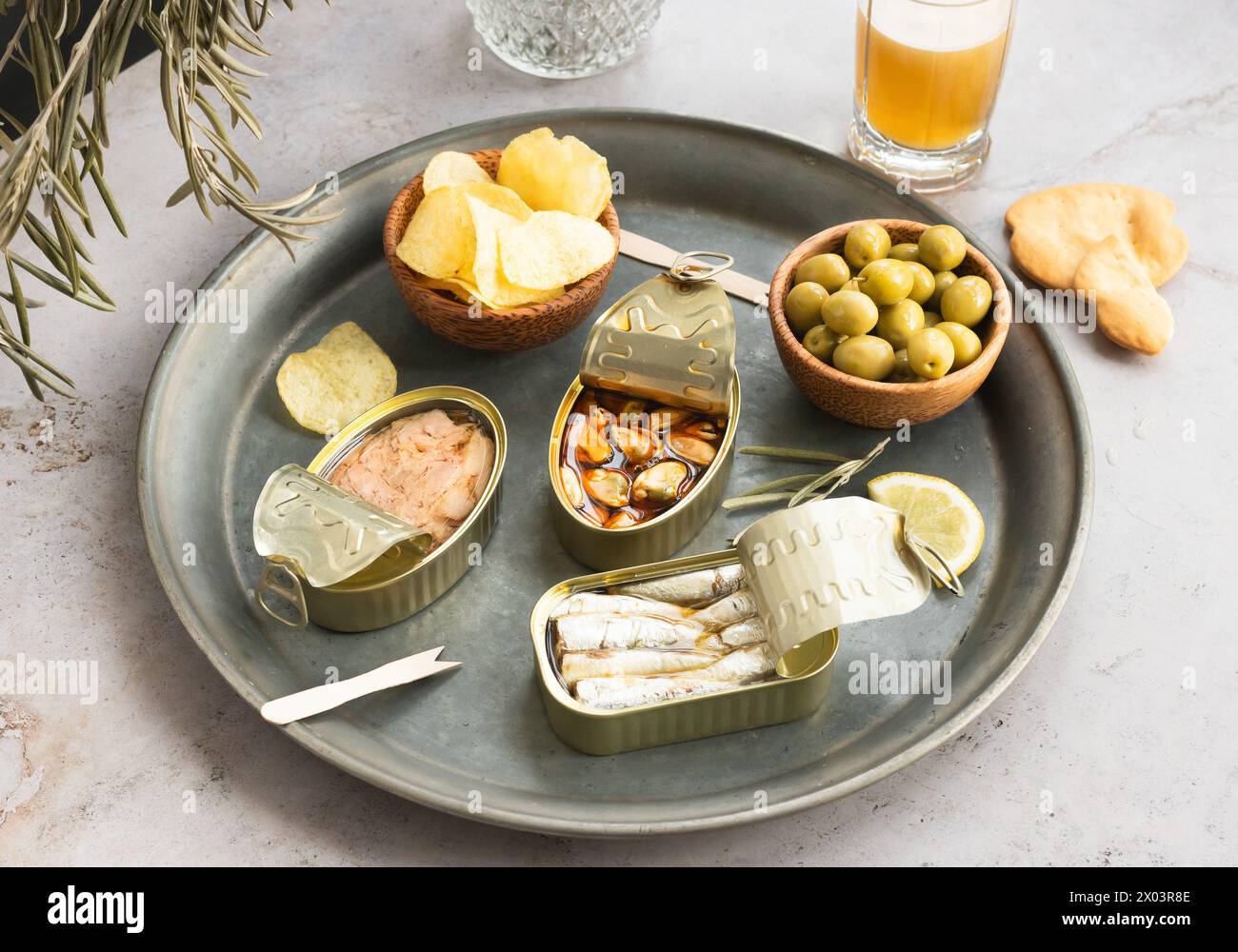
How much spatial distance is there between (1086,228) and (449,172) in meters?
0.97

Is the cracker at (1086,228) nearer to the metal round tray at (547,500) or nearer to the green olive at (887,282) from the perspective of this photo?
the metal round tray at (547,500)

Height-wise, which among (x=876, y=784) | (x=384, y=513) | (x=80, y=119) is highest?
(x=80, y=119)

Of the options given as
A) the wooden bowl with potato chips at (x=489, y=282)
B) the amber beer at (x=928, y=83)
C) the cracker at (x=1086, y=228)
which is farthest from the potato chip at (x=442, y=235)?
the cracker at (x=1086, y=228)

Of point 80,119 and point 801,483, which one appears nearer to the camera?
point 80,119

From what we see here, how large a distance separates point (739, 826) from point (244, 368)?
37.1 inches

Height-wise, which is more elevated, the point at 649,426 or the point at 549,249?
the point at 549,249

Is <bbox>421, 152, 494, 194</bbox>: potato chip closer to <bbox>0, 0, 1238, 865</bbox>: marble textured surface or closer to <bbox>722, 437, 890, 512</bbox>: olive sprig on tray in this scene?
<bbox>0, 0, 1238, 865</bbox>: marble textured surface

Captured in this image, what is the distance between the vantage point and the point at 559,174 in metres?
1.67

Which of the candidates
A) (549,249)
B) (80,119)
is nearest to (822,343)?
(549,249)

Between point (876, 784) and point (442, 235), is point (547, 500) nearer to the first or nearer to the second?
point (442, 235)

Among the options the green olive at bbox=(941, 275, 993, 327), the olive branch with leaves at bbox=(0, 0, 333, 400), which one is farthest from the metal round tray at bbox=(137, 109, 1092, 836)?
the olive branch with leaves at bbox=(0, 0, 333, 400)

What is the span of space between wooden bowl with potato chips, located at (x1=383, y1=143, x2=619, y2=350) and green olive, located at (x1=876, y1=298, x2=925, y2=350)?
0.38 meters

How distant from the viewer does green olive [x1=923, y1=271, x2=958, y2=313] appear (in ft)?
5.29

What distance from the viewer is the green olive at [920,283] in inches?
63.0
